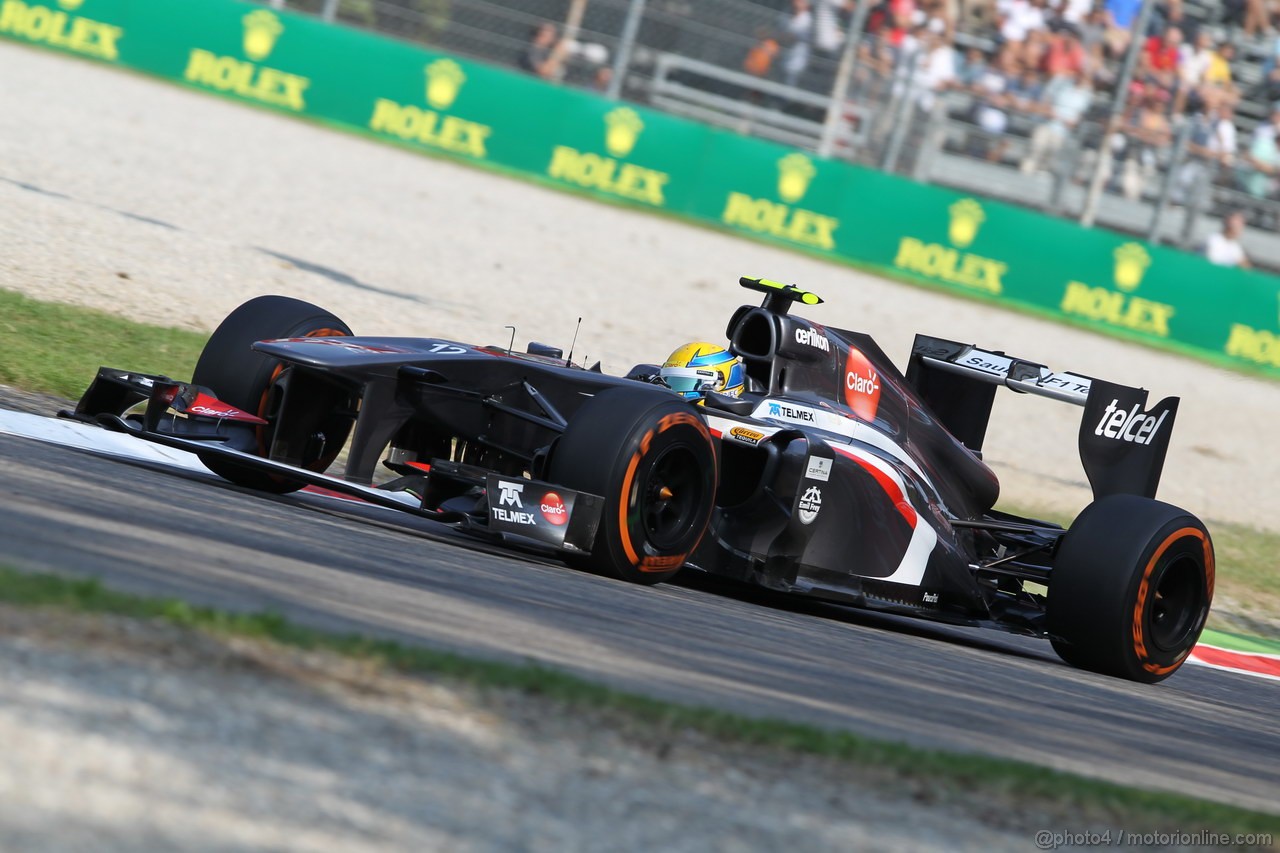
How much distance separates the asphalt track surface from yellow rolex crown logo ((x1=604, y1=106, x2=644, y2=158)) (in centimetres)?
1405

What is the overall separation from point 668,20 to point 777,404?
48.7ft

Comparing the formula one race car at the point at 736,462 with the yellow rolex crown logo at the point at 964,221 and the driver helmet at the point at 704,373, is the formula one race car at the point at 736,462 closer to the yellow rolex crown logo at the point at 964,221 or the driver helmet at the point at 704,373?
the driver helmet at the point at 704,373

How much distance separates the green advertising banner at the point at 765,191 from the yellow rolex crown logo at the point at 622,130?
2 cm

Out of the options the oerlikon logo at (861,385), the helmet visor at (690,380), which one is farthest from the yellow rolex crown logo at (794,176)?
the helmet visor at (690,380)

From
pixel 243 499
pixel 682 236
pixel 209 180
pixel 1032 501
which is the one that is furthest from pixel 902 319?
pixel 243 499

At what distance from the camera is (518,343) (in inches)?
499

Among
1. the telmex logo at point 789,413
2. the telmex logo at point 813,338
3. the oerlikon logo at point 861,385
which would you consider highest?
the telmex logo at point 813,338

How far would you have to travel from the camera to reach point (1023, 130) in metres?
21.6

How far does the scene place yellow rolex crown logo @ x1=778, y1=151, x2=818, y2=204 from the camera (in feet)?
68.5

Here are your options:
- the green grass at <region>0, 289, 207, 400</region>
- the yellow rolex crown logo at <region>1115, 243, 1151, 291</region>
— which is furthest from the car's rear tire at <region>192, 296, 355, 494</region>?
the yellow rolex crown logo at <region>1115, 243, 1151, 291</region>

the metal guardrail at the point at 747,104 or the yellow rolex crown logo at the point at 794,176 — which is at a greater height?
the metal guardrail at the point at 747,104

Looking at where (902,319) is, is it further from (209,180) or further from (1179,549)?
(1179,549)

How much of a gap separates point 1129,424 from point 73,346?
211 inches

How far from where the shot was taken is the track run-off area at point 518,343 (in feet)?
15.4
